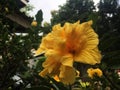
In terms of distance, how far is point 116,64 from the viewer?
104 centimetres

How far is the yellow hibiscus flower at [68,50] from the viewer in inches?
37.3

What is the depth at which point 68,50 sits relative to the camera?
1.00 m

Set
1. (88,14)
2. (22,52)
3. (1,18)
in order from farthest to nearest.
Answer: (1,18) < (22,52) < (88,14)

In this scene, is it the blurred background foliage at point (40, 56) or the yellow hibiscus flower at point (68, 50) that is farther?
the blurred background foliage at point (40, 56)

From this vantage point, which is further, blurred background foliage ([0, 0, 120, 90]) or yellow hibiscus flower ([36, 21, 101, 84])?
blurred background foliage ([0, 0, 120, 90])

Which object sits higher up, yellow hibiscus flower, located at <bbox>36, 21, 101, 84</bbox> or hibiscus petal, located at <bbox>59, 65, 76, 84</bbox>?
yellow hibiscus flower, located at <bbox>36, 21, 101, 84</bbox>

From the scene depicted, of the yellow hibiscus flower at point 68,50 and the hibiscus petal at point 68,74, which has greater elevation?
the yellow hibiscus flower at point 68,50

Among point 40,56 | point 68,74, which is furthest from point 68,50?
point 40,56

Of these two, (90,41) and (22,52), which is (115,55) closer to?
(90,41)

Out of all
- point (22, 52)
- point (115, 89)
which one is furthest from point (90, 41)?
point (22, 52)

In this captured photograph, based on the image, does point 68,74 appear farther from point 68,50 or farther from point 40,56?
point 40,56

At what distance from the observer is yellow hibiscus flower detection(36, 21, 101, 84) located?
37.3 inches

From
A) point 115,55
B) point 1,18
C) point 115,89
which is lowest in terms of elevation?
point 115,89

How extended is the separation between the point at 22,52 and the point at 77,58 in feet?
5.25
